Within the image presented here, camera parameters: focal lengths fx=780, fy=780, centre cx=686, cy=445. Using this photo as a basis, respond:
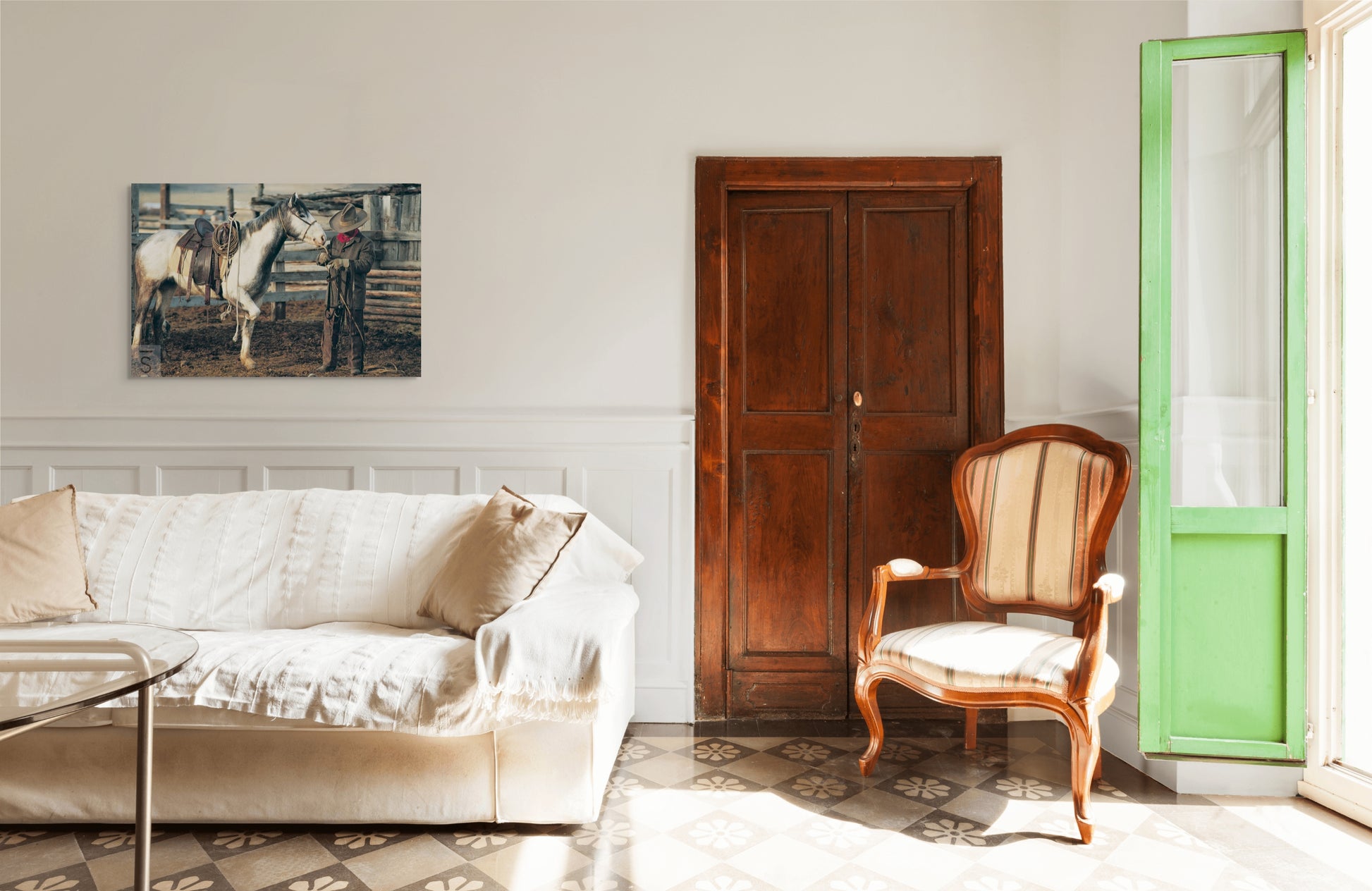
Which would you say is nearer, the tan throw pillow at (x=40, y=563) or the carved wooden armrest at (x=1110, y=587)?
the carved wooden armrest at (x=1110, y=587)

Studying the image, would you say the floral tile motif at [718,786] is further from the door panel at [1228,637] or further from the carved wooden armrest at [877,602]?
the door panel at [1228,637]

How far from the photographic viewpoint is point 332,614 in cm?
251

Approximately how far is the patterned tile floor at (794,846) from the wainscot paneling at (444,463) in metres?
0.68

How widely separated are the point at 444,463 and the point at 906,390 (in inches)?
73.3

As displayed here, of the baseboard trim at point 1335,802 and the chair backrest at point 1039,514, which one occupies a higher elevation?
the chair backrest at point 1039,514

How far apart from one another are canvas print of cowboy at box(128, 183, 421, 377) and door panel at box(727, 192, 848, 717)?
133 cm

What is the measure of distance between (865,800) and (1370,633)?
5.39 ft

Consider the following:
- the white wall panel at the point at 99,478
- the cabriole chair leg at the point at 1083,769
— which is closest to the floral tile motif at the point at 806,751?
the cabriole chair leg at the point at 1083,769

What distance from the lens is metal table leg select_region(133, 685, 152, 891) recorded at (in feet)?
4.83

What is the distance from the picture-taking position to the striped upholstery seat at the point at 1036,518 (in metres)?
2.46

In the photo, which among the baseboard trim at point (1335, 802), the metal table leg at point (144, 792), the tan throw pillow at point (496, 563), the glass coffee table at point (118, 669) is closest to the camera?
the glass coffee table at point (118, 669)

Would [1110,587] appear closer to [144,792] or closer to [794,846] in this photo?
[794,846]

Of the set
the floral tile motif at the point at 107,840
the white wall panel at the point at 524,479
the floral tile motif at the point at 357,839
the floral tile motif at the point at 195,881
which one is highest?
the white wall panel at the point at 524,479

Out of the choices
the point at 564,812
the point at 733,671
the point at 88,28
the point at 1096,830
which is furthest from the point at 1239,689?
the point at 88,28
